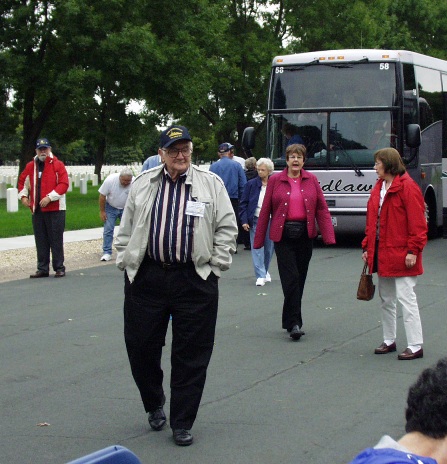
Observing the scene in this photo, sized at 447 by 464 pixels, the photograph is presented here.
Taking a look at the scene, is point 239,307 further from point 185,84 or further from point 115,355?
point 185,84

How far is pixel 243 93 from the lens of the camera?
143 feet

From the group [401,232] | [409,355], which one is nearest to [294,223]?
[401,232]

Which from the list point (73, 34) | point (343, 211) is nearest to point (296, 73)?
point (343, 211)

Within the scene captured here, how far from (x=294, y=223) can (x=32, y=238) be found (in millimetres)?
12486

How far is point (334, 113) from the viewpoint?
746 inches

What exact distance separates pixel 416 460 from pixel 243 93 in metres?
41.8

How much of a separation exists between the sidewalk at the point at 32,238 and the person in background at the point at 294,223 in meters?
10.2

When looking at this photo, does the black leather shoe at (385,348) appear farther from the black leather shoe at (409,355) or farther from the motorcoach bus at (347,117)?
the motorcoach bus at (347,117)

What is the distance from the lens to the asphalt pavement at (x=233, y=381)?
6.04 metres

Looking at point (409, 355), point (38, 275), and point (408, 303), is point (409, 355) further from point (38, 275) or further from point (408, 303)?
point (38, 275)

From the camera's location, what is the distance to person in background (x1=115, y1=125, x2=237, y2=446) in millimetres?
6129

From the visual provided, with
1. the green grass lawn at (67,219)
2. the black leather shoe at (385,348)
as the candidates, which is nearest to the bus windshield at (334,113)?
the green grass lawn at (67,219)

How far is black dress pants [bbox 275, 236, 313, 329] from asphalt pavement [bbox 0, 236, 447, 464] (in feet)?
0.85

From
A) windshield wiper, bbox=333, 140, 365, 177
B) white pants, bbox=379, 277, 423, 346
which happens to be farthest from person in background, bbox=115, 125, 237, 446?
windshield wiper, bbox=333, 140, 365, 177
